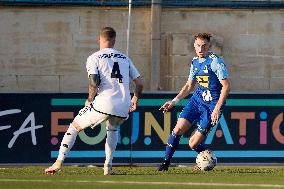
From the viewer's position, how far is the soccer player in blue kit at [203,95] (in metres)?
14.6

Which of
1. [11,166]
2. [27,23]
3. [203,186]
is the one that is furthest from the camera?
[27,23]

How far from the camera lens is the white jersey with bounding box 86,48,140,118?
13.4 metres

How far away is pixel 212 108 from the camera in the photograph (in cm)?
1480

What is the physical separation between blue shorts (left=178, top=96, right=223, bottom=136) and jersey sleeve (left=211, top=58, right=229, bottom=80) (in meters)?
0.45

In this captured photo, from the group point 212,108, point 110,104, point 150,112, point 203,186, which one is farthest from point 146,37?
point 203,186

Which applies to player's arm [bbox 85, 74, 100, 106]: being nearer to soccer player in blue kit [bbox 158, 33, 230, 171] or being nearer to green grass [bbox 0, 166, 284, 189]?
green grass [bbox 0, 166, 284, 189]

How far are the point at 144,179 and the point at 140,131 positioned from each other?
410cm

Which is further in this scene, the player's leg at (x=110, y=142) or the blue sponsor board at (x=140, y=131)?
the blue sponsor board at (x=140, y=131)

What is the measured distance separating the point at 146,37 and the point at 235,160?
6164 mm

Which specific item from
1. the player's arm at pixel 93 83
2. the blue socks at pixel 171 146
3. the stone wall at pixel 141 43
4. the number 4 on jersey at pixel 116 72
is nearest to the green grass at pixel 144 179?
the blue socks at pixel 171 146

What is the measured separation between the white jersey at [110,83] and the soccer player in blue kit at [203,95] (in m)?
1.52

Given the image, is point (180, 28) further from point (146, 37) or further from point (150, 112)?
point (150, 112)

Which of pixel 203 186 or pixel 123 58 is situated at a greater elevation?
pixel 123 58

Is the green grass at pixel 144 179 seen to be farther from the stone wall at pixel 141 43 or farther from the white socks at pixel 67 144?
the stone wall at pixel 141 43
